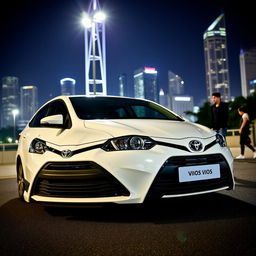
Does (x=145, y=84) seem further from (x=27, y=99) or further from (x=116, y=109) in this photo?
(x=116, y=109)

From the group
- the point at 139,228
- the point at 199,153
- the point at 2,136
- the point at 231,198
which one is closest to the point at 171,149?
the point at 199,153

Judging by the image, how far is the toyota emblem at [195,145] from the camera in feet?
10.0

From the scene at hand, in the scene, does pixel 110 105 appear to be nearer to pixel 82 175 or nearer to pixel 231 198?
pixel 82 175

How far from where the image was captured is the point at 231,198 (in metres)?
3.91

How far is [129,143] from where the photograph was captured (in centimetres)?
294

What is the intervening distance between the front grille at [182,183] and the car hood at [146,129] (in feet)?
0.85

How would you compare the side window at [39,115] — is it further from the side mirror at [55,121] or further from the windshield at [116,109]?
the side mirror at [55,121]

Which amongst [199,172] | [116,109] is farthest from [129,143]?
[116,109]

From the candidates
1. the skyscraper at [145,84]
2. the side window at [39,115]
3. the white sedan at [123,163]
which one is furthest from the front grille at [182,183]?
the skyscraper at [145,84]

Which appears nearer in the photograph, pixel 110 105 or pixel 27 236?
pixel 27 236

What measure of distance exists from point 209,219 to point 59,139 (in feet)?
5.57

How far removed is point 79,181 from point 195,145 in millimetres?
1190

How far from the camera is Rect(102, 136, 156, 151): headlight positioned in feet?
9.58

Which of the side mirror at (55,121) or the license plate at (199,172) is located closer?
the license plate at (199,172)
